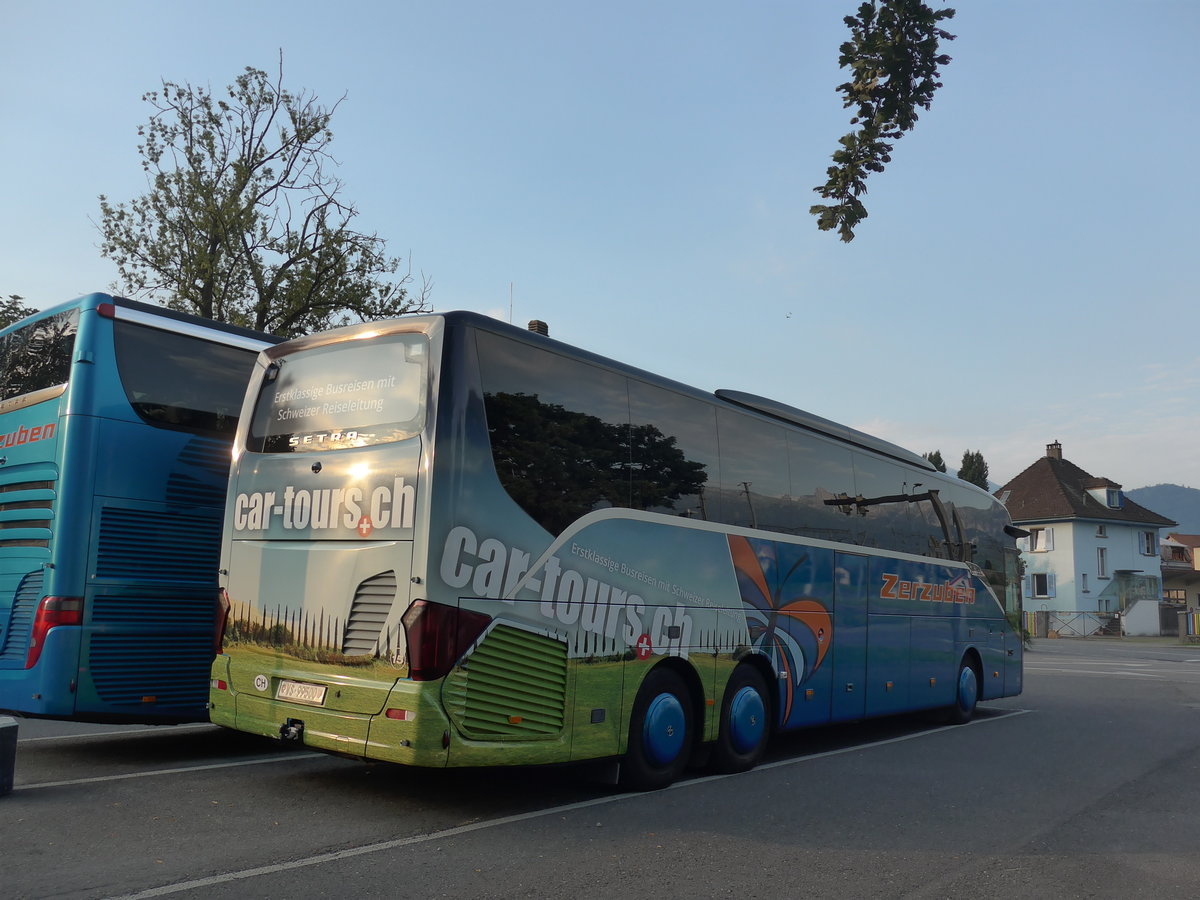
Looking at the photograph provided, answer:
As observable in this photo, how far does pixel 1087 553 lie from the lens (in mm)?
63625

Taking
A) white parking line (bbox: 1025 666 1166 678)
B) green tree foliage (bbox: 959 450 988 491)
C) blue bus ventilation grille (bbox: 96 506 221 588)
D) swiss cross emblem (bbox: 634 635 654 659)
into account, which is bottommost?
white parking line (bbox: 1025 666 1166 678)

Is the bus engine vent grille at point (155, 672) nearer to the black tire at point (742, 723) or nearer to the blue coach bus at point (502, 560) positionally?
the blue coach bus at point (502, 560)

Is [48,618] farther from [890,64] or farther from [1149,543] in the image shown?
[1149,543]

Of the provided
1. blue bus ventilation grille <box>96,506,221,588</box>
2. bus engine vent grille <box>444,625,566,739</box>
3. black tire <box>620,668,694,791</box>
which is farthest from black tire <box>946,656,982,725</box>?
blue bus ventilation grille <box>96,506,221,588</box>

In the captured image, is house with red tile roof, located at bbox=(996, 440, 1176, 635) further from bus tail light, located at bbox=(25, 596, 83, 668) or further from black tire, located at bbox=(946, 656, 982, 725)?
bus tail light, located at bbox=(25, 596, 83, 668)

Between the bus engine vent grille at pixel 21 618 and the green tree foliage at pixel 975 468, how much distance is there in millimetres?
69194

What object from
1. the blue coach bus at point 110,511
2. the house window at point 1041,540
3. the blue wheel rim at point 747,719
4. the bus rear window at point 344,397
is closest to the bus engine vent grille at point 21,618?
the blue coach bus at point 110,511

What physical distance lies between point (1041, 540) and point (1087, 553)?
2710 millimetres

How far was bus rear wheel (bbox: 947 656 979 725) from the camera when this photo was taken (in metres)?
14.2

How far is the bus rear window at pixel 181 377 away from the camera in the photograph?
869 cm

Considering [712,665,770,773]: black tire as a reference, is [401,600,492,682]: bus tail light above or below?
above

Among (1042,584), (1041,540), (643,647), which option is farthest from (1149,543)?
(643,647)

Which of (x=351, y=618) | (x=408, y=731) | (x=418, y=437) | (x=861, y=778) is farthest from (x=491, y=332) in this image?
(x=861, y=778)

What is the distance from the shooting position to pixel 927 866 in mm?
6195
